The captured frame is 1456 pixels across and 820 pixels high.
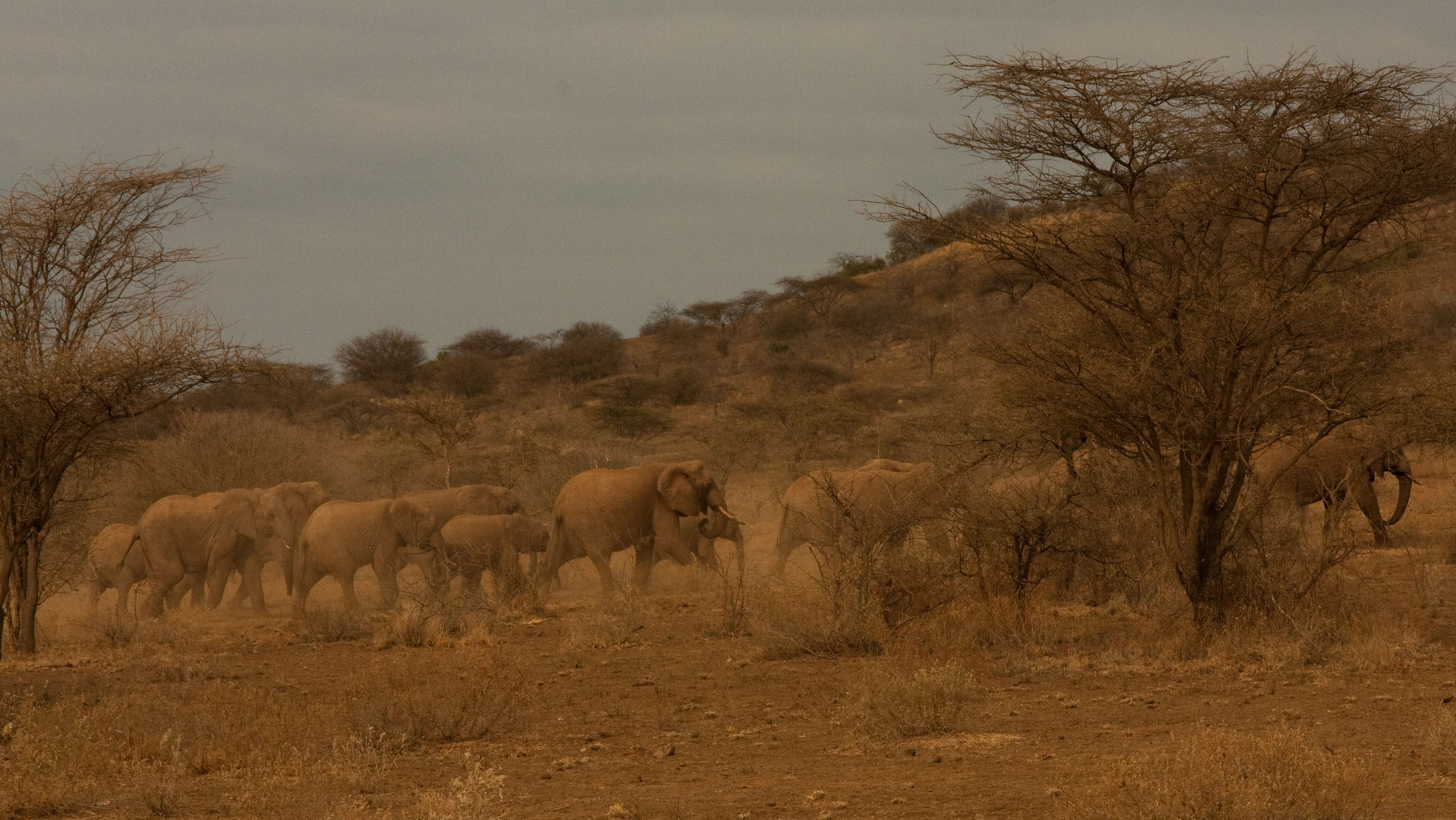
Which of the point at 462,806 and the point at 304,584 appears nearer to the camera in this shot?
the point at 462,806

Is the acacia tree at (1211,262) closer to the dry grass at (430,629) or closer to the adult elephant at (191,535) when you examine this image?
the dry grass at (430,629)

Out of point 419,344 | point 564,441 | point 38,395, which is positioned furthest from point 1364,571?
point 419,344

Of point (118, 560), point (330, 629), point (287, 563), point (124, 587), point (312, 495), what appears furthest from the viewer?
point (312, 495)

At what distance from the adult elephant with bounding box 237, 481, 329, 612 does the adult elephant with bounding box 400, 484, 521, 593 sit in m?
1.41

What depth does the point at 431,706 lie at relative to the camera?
870 cm

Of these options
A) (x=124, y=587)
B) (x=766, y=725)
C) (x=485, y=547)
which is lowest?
(x=766, y=725)

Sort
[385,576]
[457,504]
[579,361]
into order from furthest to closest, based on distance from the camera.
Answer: [579,361] → [457,504] → [385,576]

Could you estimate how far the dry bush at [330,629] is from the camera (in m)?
14.3

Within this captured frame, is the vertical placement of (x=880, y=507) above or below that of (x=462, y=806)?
above

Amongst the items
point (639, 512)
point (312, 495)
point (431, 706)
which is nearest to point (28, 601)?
point (312, 495)

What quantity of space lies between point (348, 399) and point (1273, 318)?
144 ft

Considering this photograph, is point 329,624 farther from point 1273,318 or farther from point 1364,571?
point 1364,571

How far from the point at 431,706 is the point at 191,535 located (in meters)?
10.3

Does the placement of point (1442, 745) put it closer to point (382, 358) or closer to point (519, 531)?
point (519, 531)
